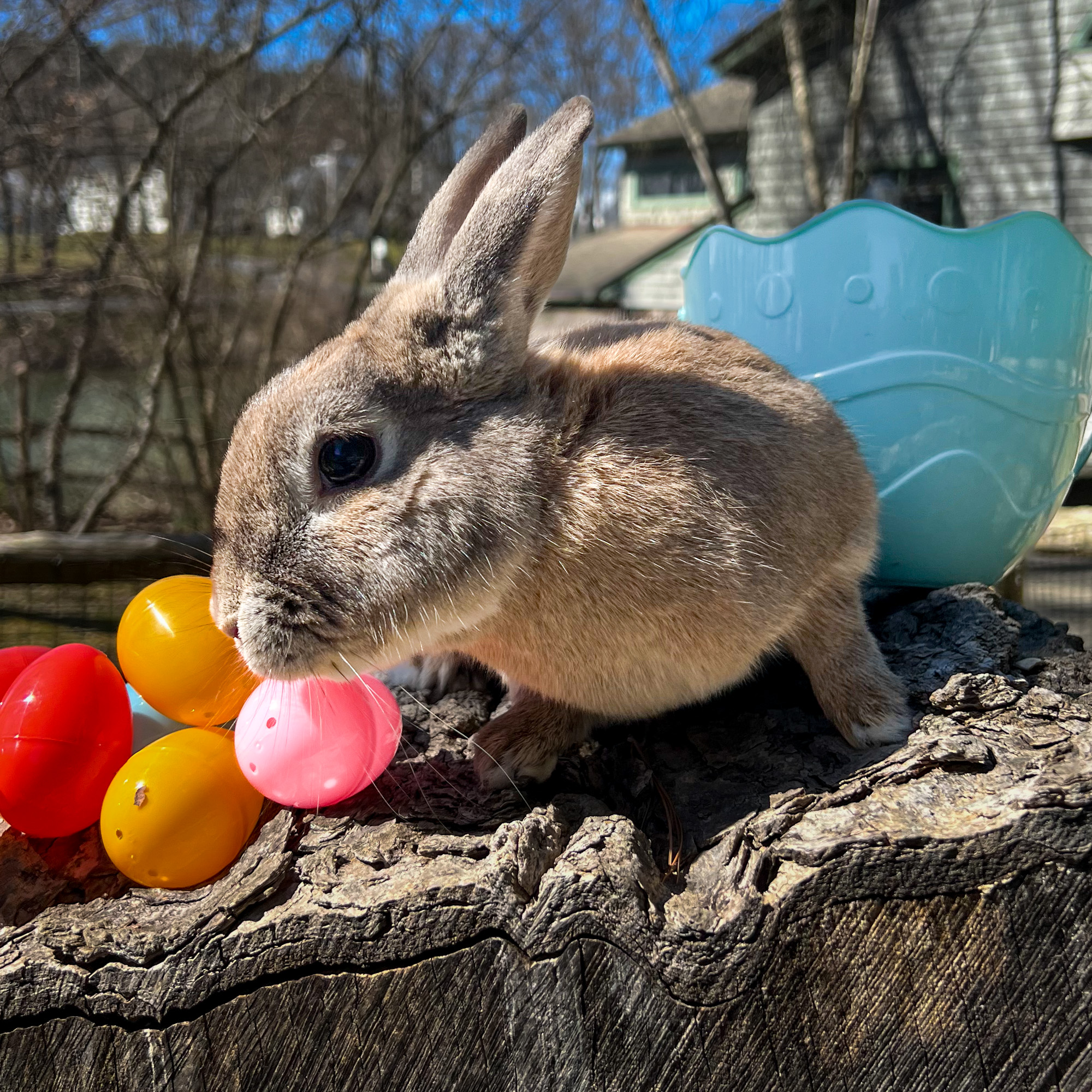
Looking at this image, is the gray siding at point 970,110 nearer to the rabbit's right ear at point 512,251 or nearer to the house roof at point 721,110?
the house roof at point 721,110

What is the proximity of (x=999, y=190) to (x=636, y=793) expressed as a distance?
994 centimetres

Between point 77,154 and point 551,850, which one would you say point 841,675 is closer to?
point 551,850

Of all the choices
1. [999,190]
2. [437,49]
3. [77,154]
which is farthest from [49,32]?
[999,190]

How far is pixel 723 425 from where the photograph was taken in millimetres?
1488

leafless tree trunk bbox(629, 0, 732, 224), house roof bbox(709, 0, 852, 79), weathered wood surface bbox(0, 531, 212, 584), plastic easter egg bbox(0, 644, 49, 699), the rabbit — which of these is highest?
house roof bbox(709, 0, 852, 79)

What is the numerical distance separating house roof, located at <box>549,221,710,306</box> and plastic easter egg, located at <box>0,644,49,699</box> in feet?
29.1

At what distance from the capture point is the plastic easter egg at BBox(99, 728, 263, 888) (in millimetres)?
1399

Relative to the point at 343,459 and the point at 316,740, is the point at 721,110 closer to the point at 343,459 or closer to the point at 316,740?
the point at 343,459

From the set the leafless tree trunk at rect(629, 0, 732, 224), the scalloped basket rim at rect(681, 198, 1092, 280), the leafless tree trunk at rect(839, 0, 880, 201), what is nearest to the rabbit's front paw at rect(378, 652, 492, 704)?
the scalloped basket rim at rect(681, 198, 1092, 280)

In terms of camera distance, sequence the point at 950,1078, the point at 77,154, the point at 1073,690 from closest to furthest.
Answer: the point at 950,1078
the point at 1073,690
the point at 77,154

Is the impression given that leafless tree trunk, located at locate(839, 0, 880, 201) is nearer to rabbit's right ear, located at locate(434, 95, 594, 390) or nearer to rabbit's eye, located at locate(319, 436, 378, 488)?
rabbit's right ear, located at locate(434, 95, 594, 390)

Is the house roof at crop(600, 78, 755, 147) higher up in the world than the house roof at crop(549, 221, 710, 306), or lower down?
higher up

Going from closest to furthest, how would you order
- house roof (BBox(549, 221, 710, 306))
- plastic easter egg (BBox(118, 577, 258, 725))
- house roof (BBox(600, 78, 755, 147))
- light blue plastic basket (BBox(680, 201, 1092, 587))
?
plastic easter egg (BBox(118, 577, 258, 725)) → light blue plastic basket (BBox(680, 201, 1092, 587)) → house roof (BBox(600, 78, 755, 147)) → house roof (BBox(549, 221, 710, 306))

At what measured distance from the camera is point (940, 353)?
1882 mm
